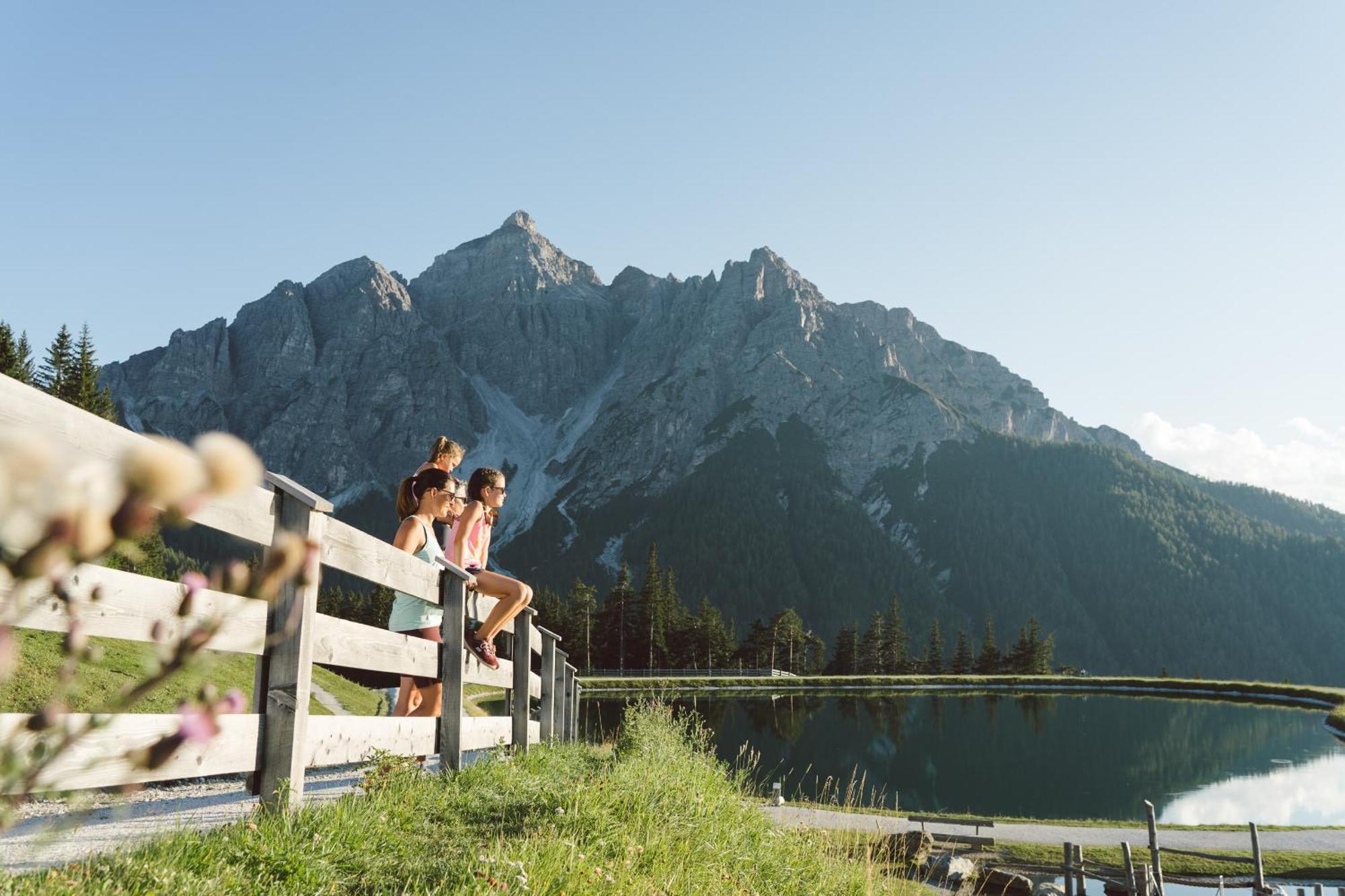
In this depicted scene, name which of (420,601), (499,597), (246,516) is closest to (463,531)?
(499,597)

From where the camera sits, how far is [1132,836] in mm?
25531

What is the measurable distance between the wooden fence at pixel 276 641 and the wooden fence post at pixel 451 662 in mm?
10

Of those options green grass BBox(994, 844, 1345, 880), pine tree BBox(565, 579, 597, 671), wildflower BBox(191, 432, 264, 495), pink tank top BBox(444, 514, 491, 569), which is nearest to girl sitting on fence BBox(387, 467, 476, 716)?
pink tank top BBox(444, 514, 491, 569)

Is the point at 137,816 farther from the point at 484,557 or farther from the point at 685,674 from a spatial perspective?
the point at 685,674

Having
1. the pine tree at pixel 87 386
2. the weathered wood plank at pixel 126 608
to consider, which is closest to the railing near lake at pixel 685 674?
the pine tree at pixel 87 386

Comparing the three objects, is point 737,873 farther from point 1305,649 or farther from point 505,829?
point 1305,649

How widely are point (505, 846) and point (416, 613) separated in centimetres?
262

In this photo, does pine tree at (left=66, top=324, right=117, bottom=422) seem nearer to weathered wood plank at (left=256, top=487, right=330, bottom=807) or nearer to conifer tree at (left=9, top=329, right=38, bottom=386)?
conifer tree at (left=9, top=329, right=38, bottom=386)

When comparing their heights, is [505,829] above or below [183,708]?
below

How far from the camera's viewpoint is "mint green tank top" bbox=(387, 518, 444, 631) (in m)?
6.92

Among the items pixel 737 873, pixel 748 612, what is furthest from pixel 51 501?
pixel 748 612

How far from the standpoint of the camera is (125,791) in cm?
120

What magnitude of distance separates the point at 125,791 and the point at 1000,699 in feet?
292

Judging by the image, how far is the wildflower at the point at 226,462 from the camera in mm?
660
